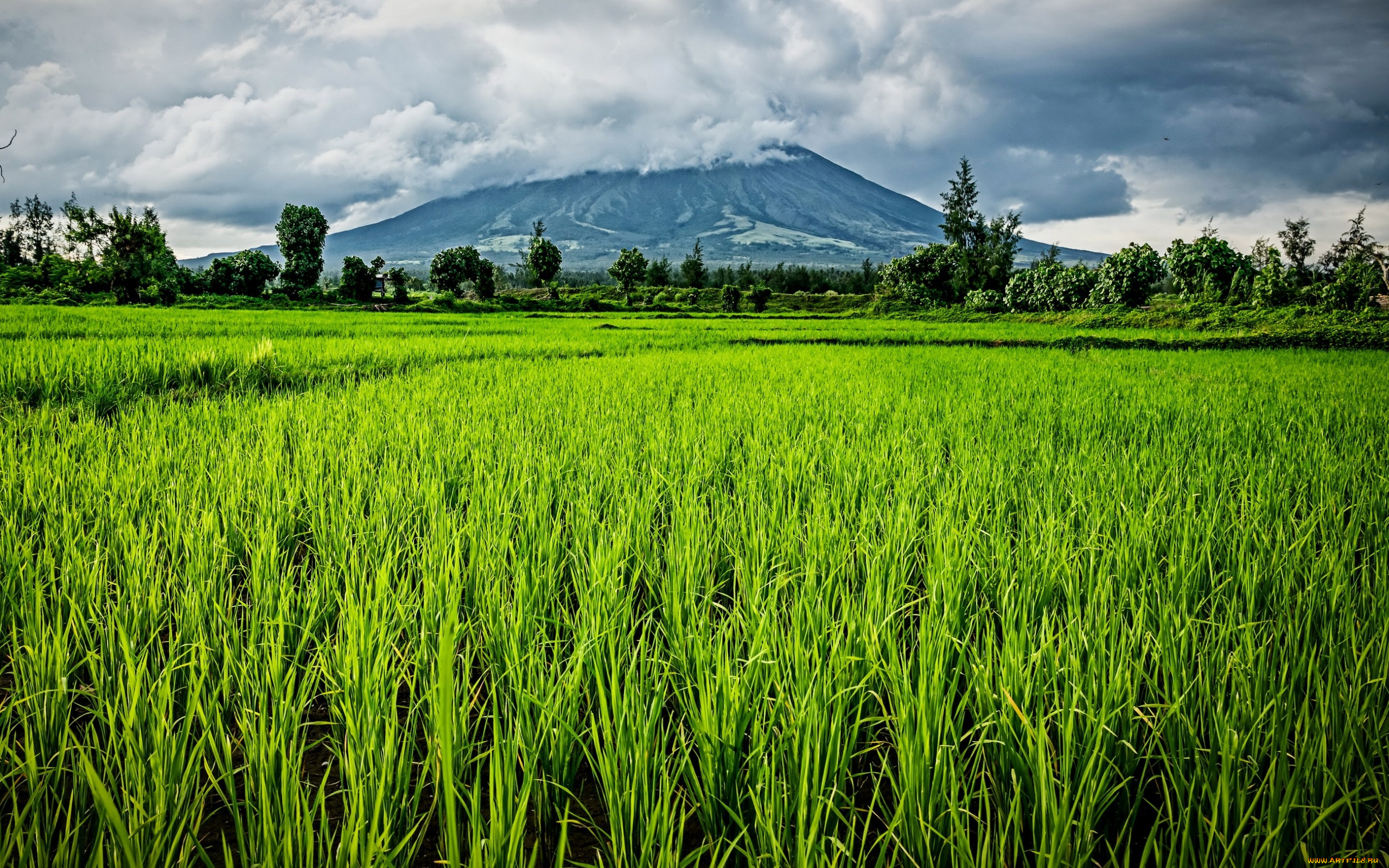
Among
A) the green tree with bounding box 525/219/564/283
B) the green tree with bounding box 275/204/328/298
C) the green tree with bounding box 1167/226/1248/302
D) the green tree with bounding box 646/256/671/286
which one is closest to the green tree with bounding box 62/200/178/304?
the green tree with bounding box 275/204/328/298

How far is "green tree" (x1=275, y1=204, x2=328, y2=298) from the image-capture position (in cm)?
4928

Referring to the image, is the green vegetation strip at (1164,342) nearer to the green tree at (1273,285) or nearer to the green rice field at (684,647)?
the green rice field at (684,647)

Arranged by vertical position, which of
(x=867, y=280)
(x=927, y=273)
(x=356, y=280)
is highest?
(x=867, y=280)

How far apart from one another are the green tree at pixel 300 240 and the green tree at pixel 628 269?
76.1 feet

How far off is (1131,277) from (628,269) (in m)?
36.6

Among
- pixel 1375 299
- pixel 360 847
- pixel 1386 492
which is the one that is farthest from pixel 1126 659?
pixel 1375 299

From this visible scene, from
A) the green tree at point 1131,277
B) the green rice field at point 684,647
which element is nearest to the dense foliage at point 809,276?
the green tree at point 1131,277

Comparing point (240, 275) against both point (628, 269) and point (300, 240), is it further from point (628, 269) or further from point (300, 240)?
point (628, 269)

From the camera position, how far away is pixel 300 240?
164ft

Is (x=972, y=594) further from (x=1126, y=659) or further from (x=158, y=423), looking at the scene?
(x=158, y=423)

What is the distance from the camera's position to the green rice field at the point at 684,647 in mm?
1119

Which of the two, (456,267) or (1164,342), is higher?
(456,267)

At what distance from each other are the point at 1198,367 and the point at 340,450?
12.1 m

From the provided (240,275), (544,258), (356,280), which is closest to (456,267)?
(544,258)
